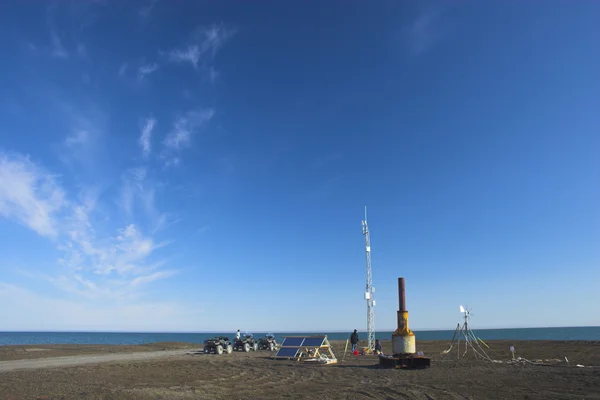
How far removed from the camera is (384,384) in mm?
17328

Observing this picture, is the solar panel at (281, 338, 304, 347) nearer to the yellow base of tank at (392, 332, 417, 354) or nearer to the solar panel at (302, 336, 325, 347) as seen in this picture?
the solar panel at (302, 336, 325, 347)

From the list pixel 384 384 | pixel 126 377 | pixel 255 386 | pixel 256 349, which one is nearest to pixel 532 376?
pixel 384 384

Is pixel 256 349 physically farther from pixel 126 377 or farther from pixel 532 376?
pixel 532 376

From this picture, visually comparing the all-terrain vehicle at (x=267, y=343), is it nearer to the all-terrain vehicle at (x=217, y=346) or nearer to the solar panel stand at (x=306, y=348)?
the all-terrain vehicle at (x=217, y=346)

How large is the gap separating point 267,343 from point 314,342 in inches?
588

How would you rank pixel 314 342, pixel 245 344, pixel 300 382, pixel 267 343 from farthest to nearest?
pixel 267 343 → pixel 245 344 → pixel 314 342 → pixel 300 382

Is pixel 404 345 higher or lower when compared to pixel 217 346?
higher

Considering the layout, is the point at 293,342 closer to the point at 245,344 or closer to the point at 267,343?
the point at 245,344

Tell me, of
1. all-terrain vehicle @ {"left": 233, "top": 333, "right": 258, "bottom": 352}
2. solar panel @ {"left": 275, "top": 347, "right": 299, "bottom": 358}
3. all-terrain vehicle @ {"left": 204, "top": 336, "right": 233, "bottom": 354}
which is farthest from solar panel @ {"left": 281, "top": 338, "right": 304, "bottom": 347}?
all-terrain vehicle @ {"left": 233, "top": 333, "right": 258, "bottom": 352}

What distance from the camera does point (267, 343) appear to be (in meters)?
42.7

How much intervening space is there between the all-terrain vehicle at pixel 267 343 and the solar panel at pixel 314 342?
13.3 m

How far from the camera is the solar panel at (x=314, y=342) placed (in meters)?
28.7

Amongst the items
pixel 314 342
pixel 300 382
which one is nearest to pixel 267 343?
pixel 314 342

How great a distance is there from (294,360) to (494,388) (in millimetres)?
14867
